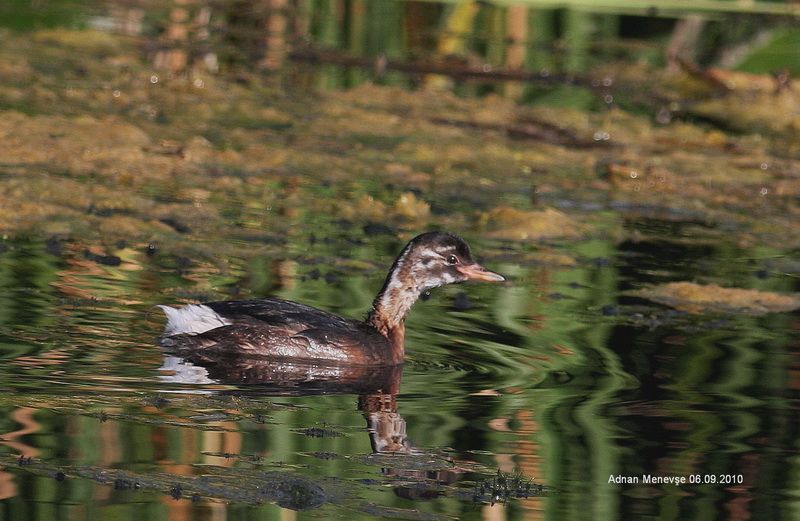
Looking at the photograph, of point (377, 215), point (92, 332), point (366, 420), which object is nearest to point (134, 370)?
point (92, 332)

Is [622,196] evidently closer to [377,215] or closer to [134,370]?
[377,215]

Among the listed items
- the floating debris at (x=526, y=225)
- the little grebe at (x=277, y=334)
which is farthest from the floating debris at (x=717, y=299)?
the little grebe at (x=277, y=334)

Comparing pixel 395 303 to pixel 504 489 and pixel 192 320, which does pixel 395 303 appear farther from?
pixel 504 489

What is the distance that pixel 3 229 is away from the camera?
31.9 feet

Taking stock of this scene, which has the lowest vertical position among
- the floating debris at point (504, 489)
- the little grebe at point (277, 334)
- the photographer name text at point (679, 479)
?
the photographer name text at point (679, 479)

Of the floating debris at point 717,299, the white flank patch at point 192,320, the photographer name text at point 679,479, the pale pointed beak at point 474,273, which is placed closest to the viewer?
the photographer name text at point 679,479

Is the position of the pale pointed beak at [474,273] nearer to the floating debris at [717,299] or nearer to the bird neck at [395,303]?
the bird neck at [395,303]

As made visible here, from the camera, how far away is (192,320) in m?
7.79

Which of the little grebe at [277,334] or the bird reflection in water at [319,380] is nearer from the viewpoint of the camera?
the bird reflection in water at [319,380]

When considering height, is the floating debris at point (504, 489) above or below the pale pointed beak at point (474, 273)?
below

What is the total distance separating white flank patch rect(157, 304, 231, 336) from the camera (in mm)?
7758

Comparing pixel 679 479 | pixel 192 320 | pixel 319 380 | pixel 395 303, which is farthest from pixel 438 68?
pixel 679 479

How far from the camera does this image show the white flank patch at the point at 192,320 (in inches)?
305

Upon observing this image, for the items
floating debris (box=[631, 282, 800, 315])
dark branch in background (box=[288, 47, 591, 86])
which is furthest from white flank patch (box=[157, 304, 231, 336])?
dark branch in background (box=[288, 47, 591, 86])
